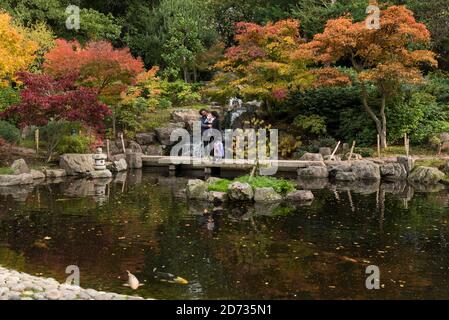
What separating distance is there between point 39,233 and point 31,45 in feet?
42.8

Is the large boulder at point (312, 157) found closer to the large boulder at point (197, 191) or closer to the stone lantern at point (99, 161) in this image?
the large boulder at point (197, 191)

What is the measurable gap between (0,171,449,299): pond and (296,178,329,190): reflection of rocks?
155cm

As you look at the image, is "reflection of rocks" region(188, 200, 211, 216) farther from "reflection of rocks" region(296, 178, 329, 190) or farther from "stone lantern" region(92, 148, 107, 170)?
"stone lantern" region(92, 148, 107, 170)

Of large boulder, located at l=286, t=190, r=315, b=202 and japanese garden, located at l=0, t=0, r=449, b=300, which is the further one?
large boulder, located at l=286, t=190, r=315, b=202

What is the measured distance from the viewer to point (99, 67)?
22266mm

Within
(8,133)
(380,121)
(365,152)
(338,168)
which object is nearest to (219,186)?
(338,168)

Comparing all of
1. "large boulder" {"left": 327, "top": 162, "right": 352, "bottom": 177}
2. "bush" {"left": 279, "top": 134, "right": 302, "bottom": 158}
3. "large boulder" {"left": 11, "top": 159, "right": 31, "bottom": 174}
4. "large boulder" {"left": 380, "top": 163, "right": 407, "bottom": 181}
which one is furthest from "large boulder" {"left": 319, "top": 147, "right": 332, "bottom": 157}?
"large boulder" {"left": 11, "top": 159, "right": 31, "bottom": 174}

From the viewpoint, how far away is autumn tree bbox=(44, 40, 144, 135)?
73.1ft

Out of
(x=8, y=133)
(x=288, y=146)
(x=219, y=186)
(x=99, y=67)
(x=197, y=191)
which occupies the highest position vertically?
(x=99, y=67)

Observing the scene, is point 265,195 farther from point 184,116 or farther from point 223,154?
point 184,116

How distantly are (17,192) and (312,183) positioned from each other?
8939 millimetres

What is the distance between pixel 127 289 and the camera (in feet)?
27.0
